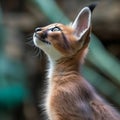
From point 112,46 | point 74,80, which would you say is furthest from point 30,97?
point 74,80

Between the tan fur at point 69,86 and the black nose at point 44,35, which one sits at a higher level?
the black nose at point 44,35

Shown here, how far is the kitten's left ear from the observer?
4.25 meters

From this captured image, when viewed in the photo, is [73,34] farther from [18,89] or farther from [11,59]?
[11,59]

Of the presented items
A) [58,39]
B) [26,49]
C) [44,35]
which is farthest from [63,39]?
[26,49]

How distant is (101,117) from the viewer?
4.48 m

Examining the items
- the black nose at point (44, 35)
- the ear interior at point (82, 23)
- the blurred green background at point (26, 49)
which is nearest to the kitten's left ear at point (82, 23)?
the ear interior at point (82, 23)

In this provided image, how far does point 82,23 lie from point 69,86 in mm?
512

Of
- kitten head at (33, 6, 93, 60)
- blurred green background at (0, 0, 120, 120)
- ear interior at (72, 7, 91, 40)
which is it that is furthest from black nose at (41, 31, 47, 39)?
blurred green background at (0, 0, 120, 120)

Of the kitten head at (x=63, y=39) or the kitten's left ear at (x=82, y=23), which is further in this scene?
the kitten head at (x=63, y=39)

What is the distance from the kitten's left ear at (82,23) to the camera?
4.25 metres

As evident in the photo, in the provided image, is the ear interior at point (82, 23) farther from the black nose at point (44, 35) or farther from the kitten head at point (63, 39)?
the black nose at point (44, 35)

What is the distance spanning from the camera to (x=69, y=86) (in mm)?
4715

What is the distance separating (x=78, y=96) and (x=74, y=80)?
146 mm

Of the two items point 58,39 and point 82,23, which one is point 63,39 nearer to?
point 58,39
